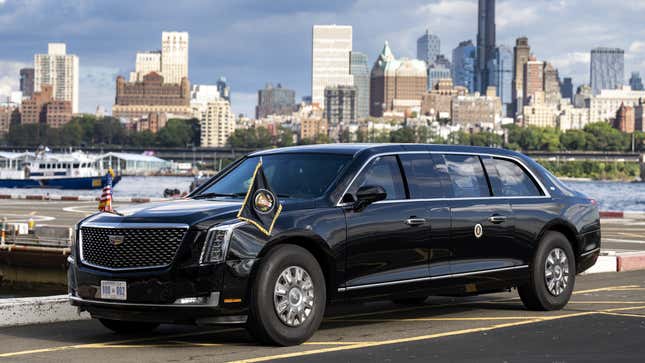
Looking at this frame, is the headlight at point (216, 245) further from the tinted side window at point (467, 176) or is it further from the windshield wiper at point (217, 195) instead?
the tinted side window at point (467, 176)

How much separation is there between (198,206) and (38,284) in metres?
21.1

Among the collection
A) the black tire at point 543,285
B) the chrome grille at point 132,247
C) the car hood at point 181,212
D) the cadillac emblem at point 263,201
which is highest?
the cadillac emblem at point 263,201

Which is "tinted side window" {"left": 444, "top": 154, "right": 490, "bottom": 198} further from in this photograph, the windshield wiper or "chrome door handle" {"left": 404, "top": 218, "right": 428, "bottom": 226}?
the windshield wiper

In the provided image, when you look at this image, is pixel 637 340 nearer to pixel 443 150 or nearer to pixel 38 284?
pixel 443 150

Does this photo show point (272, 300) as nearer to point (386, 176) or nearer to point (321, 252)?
point (321, 252)

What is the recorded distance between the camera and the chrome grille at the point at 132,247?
9430 mm

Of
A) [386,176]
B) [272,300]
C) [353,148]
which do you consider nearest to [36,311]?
[272,300]

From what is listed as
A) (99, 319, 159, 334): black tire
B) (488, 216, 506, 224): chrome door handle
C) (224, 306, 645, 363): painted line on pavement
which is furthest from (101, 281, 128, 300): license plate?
(488, 216, 506, 224): chrome door handle

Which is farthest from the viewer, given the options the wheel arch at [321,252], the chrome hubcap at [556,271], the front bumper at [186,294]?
the chrome hubcap at [556,271]

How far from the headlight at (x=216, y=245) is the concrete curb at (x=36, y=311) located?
8.81 ft

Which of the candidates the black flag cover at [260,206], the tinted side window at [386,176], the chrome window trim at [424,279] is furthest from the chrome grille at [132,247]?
the tinted side window at [386,176]

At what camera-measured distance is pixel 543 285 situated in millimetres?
12172

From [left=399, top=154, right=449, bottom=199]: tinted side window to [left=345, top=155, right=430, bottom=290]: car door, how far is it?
0.09 meters

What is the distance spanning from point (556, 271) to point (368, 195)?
2.96 m
